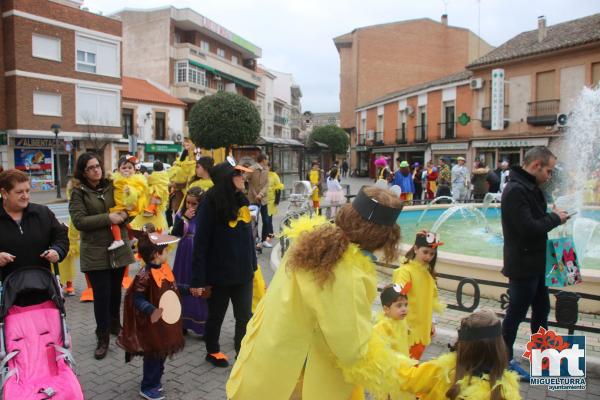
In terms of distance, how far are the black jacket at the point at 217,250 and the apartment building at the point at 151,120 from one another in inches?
1276

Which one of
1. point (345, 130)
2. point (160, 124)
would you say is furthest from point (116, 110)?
point (345, 130)

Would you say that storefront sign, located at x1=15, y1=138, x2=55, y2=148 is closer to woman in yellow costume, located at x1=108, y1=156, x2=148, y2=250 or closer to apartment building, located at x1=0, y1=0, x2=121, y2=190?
apartment building, located at x1=0, y1=0, x2=121, y2=190

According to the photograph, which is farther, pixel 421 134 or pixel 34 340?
pixel 421 134

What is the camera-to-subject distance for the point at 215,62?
1764 inches

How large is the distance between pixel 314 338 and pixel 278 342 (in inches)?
6.3

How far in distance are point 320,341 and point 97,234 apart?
341 cm

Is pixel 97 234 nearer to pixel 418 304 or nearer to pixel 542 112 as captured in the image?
pixel 418 304

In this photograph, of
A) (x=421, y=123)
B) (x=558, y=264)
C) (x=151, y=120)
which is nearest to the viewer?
(x=558, y=264)

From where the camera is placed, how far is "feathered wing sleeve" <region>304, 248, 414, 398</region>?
1.97 metres

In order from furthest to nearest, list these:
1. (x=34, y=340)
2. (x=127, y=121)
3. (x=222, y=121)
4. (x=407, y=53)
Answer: (x=407, y=53)
(x=127, y=121)
(x=222, y=121)
(x=34, y=340)

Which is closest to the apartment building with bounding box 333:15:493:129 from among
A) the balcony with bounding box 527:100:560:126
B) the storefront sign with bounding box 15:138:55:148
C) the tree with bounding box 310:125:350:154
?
the tree with bounding box 310:125:350:154

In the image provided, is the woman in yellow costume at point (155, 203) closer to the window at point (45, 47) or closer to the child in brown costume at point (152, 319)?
the child in brown costume at point (152, 319)

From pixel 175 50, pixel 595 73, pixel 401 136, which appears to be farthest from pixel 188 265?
pixel 175 50

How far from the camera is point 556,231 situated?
8.67m
